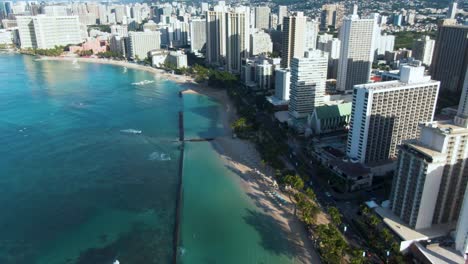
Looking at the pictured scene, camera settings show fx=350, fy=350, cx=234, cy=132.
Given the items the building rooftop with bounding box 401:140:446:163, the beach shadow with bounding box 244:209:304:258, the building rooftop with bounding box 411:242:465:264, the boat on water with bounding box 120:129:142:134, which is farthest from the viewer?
the boat on water with bounding box 120:129:142:134

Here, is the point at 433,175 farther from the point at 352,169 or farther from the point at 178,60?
the point at 178,60

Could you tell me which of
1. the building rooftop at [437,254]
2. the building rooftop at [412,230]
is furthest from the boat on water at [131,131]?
the building rooftop at [437,254]

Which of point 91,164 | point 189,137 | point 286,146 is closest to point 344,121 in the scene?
point 286,146

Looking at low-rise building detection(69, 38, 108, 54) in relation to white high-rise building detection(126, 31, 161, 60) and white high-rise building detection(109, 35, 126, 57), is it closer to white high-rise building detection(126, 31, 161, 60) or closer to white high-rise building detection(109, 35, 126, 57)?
white high-rise building detection(109, 35, 126, 57)

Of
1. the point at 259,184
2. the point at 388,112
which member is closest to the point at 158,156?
the point at 259,184

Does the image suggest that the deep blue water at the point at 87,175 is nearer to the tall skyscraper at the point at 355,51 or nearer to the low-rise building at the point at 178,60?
the low-rise building at the point at 178,60

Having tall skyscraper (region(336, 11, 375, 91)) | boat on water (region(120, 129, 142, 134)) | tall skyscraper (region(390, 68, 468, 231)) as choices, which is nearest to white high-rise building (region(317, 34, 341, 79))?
tall skyscraper (region(336, 11, 375, 91))

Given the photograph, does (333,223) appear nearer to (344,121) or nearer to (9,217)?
(344,121)
